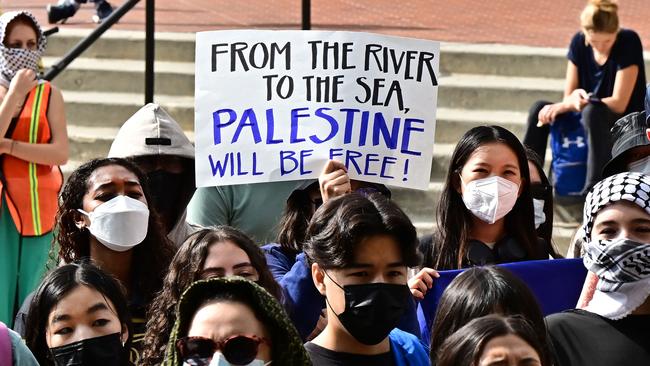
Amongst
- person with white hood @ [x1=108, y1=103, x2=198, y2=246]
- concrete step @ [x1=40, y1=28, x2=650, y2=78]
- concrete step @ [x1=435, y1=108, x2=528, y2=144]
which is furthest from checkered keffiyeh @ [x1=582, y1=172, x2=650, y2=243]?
concrete step @ [x1=40, y1=28, x2=650, y2=78]

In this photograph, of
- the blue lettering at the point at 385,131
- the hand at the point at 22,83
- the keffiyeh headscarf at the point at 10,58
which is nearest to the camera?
the blue lettering at the point at 385,131

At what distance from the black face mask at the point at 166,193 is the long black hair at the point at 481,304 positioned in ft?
7.00

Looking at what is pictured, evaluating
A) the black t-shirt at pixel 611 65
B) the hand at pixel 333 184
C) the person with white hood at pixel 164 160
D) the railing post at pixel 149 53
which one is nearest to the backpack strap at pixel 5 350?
the hand at pixel 333 184

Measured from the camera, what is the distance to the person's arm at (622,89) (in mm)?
9125

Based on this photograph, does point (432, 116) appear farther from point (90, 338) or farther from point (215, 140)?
point (90, 338)

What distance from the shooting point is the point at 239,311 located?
374 centimetres

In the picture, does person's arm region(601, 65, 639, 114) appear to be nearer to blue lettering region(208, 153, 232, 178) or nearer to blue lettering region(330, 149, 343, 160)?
blue lettering region(330, 149, 343, 160)

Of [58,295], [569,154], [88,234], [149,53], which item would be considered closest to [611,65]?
[569,154]

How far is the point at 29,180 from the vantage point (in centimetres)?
748

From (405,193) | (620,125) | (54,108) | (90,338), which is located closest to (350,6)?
(405,193)

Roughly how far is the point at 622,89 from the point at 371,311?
5126mm

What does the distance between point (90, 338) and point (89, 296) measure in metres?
0.18

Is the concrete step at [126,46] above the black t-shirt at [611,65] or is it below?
below

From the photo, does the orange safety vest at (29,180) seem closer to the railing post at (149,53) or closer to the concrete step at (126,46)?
the railing post at (149,53)
